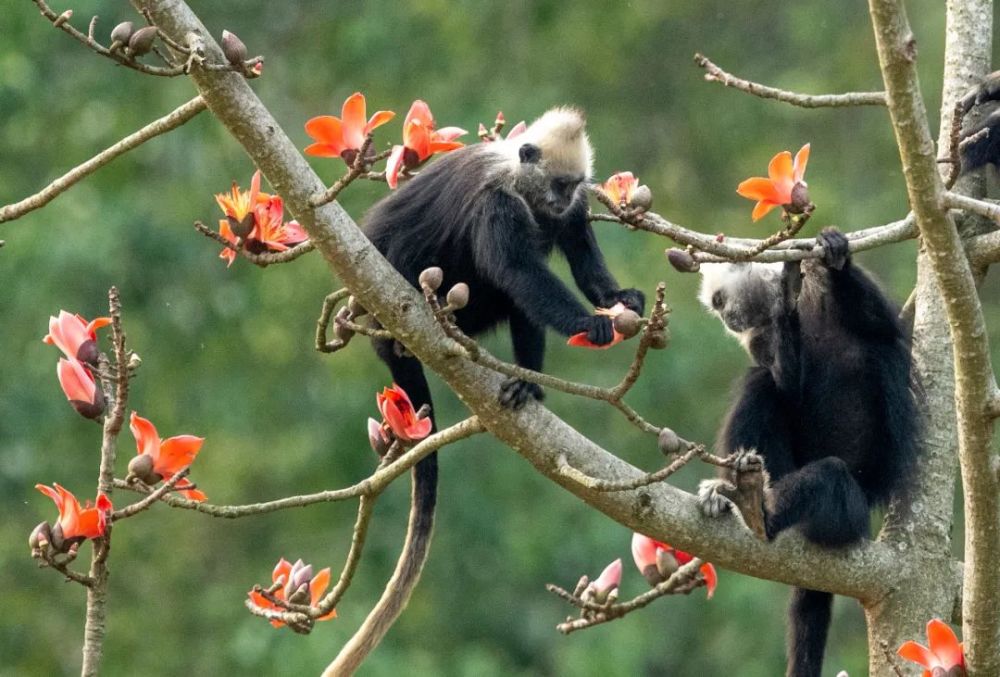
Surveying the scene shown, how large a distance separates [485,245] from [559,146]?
0.54m

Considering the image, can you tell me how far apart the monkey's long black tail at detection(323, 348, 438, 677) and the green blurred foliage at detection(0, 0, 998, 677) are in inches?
196

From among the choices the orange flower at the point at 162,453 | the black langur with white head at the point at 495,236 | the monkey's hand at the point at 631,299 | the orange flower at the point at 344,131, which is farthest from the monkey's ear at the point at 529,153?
the orange flower at the point at 162,453

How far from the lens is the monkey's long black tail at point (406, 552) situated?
4090mm

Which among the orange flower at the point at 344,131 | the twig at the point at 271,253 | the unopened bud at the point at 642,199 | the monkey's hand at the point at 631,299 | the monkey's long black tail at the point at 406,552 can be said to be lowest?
the monkey's long black tail at the point at 406,552

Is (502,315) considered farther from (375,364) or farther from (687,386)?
(687,386)

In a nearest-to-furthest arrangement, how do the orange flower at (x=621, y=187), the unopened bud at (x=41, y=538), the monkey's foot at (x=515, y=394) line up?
the unopened bud at (x=41, y=538), the monkey's foot at (x=515, y=394), the orange flower at (x=621, y=187)

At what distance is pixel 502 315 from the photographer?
16.4 feet

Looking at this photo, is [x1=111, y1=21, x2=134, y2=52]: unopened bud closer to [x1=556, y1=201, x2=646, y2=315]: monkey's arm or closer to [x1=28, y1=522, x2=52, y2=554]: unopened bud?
[x1=28, y1=522, x2=52, y2=554]: unopened bud

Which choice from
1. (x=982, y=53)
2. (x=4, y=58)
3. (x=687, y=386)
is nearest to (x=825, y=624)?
(x=982, y=53)

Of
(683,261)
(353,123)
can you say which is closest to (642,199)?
(683,261)

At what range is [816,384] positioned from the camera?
518cm

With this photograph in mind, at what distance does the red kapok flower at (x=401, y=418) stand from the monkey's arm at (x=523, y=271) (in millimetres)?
643

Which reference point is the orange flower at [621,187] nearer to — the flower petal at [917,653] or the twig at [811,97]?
the twig at [811,97]

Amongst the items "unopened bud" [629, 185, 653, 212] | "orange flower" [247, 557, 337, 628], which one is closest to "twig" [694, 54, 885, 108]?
"unopened bud" [629, 185, 653, 212]
